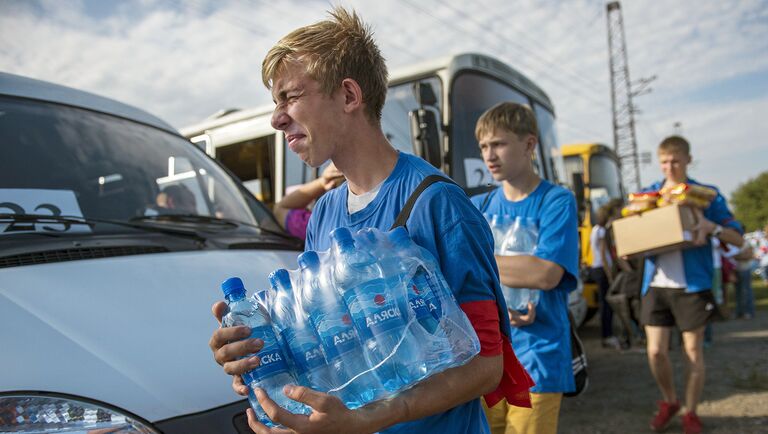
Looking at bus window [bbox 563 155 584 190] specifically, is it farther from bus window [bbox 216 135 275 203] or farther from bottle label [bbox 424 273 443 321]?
bottle label [bbox 424 273 443 321]

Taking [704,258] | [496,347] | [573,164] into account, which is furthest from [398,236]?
[573,164]

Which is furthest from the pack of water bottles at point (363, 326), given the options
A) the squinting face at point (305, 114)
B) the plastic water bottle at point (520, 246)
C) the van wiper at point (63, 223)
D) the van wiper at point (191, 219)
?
the van wiper at point (191, 219)

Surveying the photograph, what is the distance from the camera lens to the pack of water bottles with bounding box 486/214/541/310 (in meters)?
2.71

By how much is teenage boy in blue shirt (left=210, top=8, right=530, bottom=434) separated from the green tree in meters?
60.2

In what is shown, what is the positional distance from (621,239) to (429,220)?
11.9 feet

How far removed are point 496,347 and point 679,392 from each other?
18.3 feet

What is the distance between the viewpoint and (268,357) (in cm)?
128

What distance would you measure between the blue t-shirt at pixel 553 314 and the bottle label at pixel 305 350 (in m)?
1.57

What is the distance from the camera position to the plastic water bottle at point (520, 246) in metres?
2.70

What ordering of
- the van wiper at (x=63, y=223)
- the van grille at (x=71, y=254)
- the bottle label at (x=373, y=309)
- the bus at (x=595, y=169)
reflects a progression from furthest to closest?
the bus at (x=595, y=169) → the van wiper at (x=63, y=223) → the van grille at (x=71, y=254) → the bottle label at (x=373, y=309)

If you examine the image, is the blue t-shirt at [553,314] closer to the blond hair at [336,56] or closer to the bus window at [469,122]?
the blond hair at [336,56]

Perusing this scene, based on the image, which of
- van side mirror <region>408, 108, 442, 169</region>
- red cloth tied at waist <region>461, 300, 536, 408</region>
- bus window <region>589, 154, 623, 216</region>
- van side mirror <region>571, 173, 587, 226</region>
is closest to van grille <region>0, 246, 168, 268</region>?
red cloth tied at waist <region>461, 300, 536, 408</region>

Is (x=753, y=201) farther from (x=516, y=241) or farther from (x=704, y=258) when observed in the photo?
(x=516, y=241)

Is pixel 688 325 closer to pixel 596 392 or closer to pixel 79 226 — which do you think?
pixel 596 392
